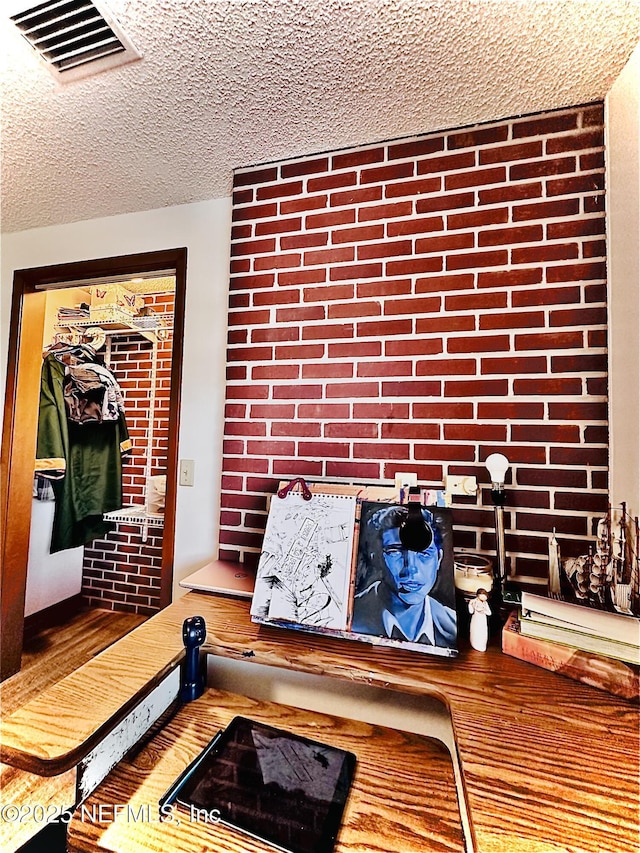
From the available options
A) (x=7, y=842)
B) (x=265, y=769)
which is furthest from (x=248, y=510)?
(x=7, y=842)

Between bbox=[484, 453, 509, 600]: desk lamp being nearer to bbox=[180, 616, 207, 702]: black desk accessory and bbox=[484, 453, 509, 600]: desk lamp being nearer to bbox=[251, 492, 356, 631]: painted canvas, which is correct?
bbox=[251, 492, 356, 631]: painted canvas

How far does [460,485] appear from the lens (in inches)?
49.3

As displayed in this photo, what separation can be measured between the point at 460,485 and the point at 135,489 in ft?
8.54

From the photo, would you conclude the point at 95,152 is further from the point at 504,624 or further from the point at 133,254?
the point at 504,624

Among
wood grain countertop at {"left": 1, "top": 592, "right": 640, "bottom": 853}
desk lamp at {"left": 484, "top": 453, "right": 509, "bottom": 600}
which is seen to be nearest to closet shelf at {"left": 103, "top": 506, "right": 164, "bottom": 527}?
wood grain countertop at {"left": 1, "top": 592, "right": 640, "bottom": 853}

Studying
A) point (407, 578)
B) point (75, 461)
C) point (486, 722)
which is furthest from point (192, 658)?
point (75, 461)

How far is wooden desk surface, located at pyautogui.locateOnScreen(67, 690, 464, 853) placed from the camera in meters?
0.69

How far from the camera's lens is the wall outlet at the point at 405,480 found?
1.31m

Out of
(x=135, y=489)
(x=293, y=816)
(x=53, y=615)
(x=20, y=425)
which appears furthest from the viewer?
(x=135, y=489)

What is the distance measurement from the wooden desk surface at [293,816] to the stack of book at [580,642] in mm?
332

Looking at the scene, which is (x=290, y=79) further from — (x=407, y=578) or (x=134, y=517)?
(x=134, y=517)

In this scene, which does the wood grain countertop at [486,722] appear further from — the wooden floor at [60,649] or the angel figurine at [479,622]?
the wooden floor at [60,649]

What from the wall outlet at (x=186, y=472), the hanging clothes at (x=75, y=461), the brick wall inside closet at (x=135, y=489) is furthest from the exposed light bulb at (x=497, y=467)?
the hanging clothes at (x=75, y=461)

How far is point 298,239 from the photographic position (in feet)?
4.85
